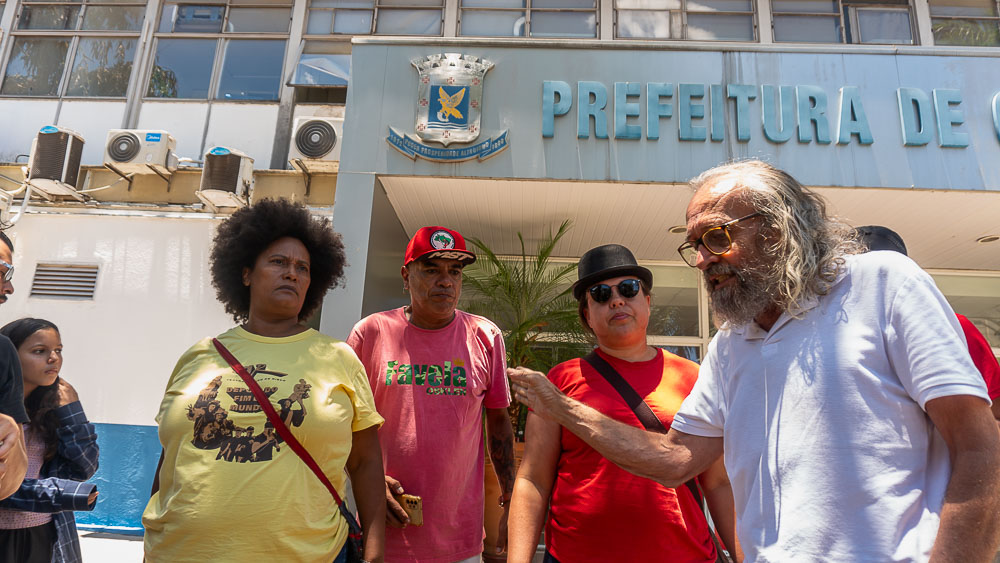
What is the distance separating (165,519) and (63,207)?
645 cm

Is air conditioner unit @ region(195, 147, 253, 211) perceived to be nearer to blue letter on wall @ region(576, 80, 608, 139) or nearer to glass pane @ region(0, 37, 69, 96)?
glass pane @ region(0, 37, 69, 96)

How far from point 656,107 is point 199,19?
6831mm

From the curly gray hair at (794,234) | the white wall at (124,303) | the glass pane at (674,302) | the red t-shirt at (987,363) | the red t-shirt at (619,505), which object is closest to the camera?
the curly gray hair at (794,234)

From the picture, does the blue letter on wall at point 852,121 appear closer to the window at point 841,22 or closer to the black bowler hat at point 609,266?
the black bowler hat at point 609,266

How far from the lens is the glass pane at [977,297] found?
7160 mm

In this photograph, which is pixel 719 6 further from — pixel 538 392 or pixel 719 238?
pixel 538 392

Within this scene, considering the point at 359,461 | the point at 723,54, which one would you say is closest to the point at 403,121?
the point at 723,54

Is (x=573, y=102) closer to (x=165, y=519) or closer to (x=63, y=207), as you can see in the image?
(x=165, y=519)

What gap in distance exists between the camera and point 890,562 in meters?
1.04

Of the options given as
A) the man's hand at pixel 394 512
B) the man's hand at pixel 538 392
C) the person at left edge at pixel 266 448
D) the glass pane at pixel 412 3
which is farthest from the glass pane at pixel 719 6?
the man's hand at pixel 394 512

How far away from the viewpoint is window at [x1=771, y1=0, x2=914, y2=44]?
8148mm

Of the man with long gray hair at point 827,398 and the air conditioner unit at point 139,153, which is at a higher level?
the air conditioner unit at point 139,153

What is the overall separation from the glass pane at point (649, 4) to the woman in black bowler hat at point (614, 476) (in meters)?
7.12

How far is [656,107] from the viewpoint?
4980 mm
